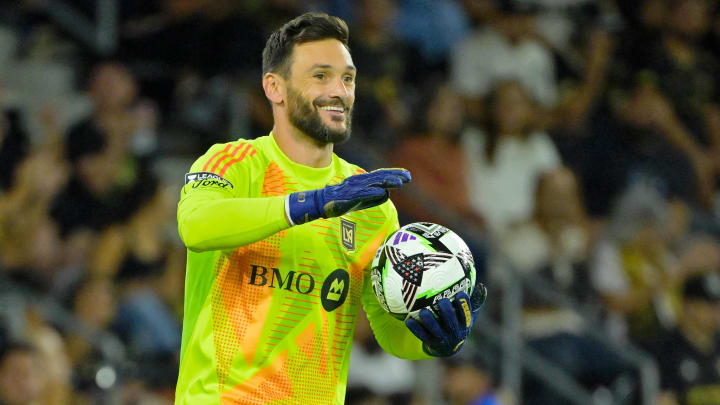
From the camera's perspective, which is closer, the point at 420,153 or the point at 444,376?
the point at 444,376

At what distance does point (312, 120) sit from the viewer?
418 cm

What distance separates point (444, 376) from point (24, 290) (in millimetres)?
3082

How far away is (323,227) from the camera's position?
13.6 feet

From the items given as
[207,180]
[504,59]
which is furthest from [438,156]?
[207,180]

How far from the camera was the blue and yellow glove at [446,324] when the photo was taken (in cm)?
393

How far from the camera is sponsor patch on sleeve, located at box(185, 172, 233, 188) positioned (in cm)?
387

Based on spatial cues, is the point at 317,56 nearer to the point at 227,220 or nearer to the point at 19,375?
the point at 227,220

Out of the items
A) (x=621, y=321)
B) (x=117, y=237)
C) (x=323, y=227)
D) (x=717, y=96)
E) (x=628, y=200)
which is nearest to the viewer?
(x=323, y=227)

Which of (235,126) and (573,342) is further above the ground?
(235,126)

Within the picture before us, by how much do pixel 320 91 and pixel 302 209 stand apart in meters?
0.69

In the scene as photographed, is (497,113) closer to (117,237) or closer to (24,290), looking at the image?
(117,237)

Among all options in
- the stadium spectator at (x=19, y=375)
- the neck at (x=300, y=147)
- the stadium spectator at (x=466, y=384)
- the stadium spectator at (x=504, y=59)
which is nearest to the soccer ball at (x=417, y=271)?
the neck at (x=300, y=147)

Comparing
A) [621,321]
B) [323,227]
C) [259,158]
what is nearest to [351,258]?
[323,227]

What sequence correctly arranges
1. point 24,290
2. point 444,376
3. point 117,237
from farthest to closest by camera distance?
point 444,376 → point 117,237 → point 24,290
